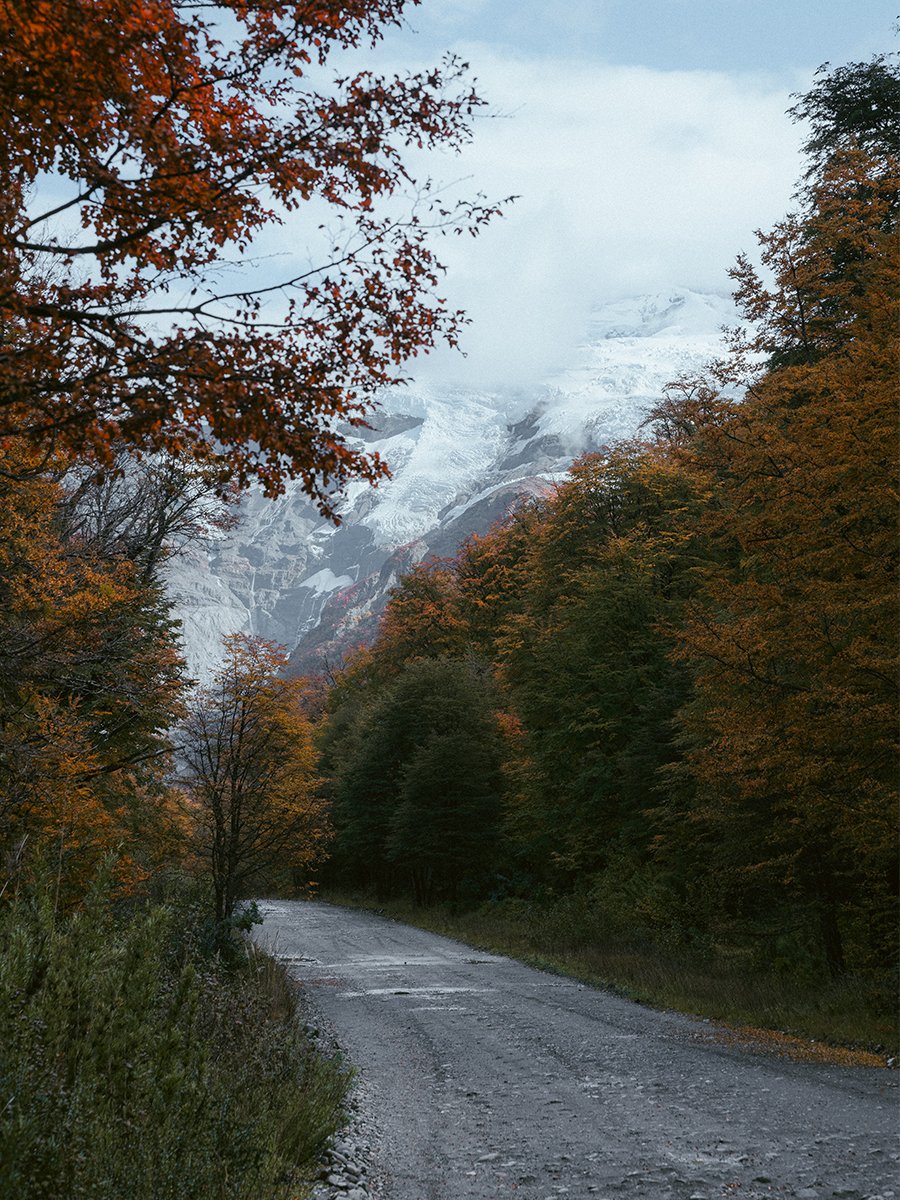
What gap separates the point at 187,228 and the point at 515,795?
1014 inches

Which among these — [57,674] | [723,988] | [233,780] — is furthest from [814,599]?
[57,674]

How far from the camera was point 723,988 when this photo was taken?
13125 mm

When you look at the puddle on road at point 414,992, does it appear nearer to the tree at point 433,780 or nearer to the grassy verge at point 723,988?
the grassy verge at point 723,988

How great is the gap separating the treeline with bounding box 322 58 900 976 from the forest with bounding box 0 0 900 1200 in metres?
0.09

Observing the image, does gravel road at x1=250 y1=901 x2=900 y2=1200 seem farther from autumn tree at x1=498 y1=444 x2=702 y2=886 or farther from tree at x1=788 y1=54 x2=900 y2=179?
tree at x1=788 y1=54 x2=900 y2=179

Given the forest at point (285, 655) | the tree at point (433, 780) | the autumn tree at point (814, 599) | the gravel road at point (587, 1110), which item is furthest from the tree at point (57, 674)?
the tree at point (433, 780)

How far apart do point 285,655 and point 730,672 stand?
54.3ft

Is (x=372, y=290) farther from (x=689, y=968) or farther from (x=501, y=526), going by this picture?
(x=501, y=526)

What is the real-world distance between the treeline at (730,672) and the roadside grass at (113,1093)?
787 cm

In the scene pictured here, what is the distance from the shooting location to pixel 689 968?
15.3 meters

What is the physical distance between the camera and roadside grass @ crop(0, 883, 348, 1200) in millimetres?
3344

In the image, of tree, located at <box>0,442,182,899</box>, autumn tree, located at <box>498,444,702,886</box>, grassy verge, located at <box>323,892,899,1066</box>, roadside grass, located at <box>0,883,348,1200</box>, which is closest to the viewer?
roadside grass, located at <box>0,883,348,1200</box>

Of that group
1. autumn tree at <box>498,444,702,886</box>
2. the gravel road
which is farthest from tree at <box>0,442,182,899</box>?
autumn tree at <box>498,444,702,886</box>

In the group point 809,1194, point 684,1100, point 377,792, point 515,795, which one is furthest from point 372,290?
point 377,792
